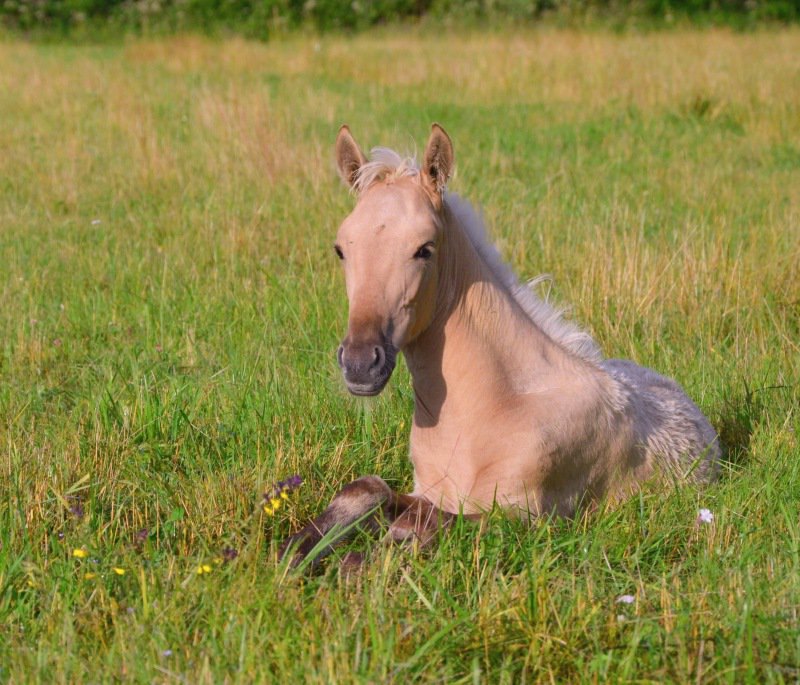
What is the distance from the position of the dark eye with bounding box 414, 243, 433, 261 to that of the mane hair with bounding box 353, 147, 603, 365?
1.11ft

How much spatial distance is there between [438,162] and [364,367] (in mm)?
920

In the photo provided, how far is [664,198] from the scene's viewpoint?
368 inches

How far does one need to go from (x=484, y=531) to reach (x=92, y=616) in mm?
1330

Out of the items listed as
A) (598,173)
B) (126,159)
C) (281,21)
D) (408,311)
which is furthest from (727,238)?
(281,21)

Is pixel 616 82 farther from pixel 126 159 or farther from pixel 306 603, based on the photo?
pixel 306 603

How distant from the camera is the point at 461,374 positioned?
412 centimetres

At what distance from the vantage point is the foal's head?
3.62m

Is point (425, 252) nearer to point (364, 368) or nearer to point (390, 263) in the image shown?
point (390, 263)

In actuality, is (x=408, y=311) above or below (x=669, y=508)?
above

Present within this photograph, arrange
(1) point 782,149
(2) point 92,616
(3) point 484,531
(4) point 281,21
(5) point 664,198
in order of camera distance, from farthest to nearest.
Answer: (4) point 281,21 → (1) point 782,149 → (5) point 664,198 → (3) point 484,531 → (2) point 92,616

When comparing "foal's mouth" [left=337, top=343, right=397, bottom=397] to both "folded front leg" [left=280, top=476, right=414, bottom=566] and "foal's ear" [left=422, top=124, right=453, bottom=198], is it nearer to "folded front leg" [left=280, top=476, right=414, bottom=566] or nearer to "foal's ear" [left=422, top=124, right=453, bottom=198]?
"folded front leg" [left=280, top=476, right=414, bottom=566]

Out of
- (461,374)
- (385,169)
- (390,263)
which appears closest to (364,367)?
(390,263)

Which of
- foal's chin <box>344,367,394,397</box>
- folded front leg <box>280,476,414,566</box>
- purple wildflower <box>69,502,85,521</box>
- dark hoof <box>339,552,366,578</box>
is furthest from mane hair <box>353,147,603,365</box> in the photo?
purple wildflower <box>69,502,85,521</box>

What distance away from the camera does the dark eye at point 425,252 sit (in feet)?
12.6
